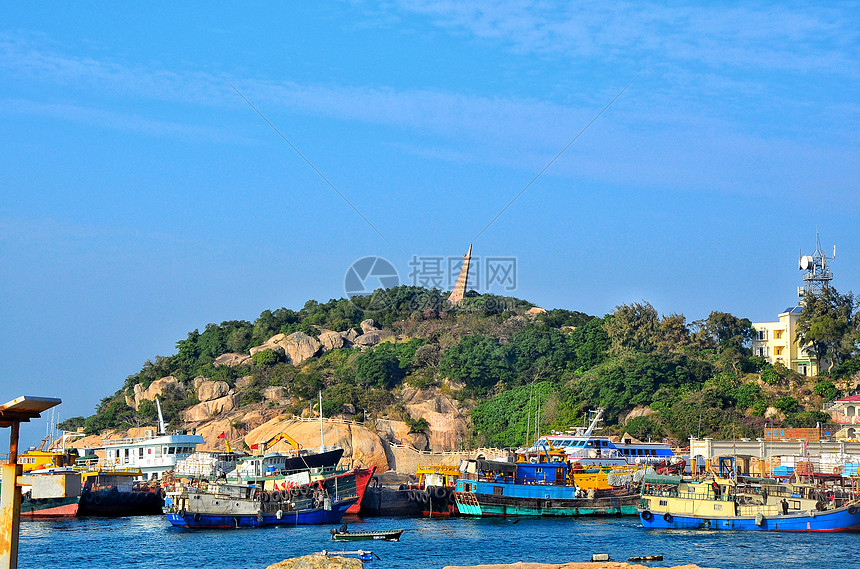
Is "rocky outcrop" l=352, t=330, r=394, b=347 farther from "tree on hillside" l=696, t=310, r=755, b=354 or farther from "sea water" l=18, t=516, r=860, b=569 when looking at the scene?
"sea water" l=18, t=516, r=860, b=569

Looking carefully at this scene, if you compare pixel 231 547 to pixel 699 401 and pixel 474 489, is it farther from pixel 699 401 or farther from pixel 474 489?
pixel 699 401

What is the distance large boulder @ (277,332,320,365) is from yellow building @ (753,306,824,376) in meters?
42.4

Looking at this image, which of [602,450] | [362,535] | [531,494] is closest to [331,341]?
[602,450]

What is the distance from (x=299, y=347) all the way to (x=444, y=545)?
58.3 meters

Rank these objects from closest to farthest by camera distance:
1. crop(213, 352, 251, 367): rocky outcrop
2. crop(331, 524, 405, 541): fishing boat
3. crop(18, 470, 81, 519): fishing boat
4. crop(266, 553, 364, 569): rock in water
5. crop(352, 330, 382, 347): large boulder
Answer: crop(266, 553, 364, 569): rock in water
crop(331, 524, 405, 541): fishing boat
crop(18, 470, 81, 519): fishing boat
crop(213, 352, 251, 367): rocky outcrop
crop(352, 330, 382, 347): large boulder

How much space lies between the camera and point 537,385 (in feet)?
270

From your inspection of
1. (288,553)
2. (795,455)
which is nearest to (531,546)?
(288,553)

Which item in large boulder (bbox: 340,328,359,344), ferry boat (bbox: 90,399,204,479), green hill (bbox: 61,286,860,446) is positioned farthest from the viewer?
large boulder (bbox: 340,328,359,344)

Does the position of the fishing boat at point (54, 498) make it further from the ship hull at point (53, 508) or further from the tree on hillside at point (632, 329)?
the tree on hillside at point (632, 329)

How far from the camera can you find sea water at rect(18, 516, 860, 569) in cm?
3738

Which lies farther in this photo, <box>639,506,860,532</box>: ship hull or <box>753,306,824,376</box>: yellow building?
<box>753,306,824,376</box>: yellow building

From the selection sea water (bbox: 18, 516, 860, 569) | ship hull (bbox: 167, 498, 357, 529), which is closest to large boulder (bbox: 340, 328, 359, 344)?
ship hull (bbox: 167, 498, 357, 529)

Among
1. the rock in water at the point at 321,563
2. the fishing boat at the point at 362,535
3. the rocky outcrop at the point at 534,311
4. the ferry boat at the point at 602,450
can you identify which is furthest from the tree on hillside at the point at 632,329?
the rock in water at the point at 321,563

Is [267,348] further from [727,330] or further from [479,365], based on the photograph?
[727,330]
